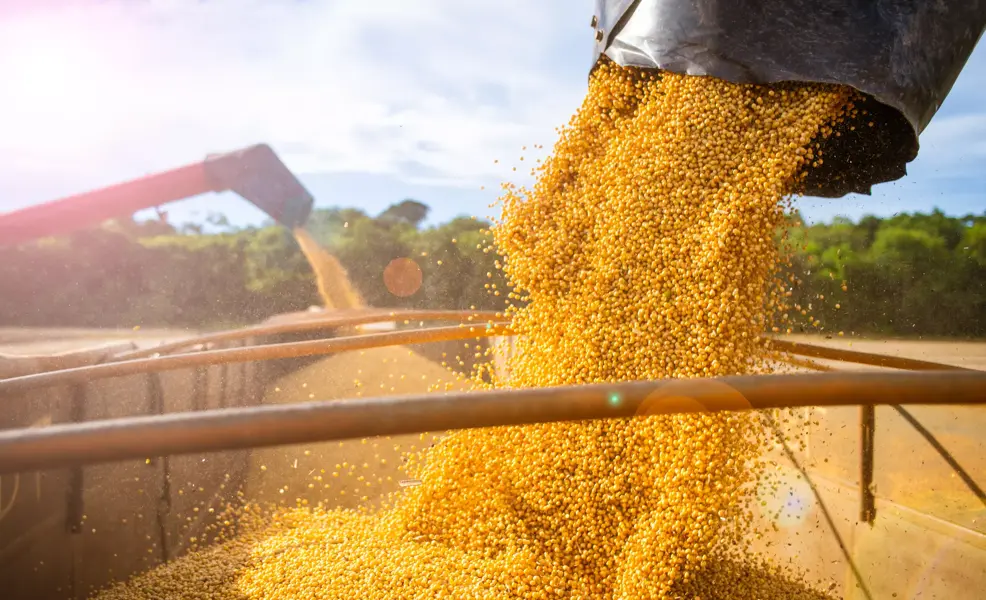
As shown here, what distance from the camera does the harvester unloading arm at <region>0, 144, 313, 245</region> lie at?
265cm

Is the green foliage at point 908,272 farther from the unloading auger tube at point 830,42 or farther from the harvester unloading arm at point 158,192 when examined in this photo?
the harvester unloading arm at point 158,192

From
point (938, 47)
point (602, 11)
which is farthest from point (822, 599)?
point (602, 11)

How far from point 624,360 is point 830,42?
2.84 feet

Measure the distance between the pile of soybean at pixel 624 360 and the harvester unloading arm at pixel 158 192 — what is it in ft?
5.20

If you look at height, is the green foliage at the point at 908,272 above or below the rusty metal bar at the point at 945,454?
above

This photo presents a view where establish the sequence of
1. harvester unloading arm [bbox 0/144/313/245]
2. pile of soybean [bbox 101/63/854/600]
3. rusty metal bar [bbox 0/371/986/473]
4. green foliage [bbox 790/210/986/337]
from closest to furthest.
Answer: rusty metal bar [bbox 0/371/986/473] < pile of soybean [bbox 101/63/854/600] < harvester unloading arm [bbox 0/144/313/245] < green foliage [bbox 790/210/986/337]

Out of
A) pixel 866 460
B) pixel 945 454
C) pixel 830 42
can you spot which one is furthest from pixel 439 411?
pixel 945 454

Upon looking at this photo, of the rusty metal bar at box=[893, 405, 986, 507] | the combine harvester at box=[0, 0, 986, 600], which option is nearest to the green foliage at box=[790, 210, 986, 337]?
the rusty metal bar at box=[893, 405, 986, 507]

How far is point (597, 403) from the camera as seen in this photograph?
71 cm

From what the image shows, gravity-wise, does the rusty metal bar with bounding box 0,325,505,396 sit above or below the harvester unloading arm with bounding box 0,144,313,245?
below

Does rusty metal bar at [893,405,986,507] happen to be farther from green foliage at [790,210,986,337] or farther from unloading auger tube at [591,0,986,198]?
green foliage at [790,210,986,337]

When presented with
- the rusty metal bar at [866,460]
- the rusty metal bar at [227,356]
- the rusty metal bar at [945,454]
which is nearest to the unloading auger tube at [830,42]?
the rusty metal bar at [227,356]

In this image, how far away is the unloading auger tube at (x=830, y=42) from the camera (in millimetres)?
1271

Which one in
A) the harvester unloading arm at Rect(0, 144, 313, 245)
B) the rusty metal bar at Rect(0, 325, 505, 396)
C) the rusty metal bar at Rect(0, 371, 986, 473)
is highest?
the harvester unloading arm at Rect(0, 144, 313, 245)
